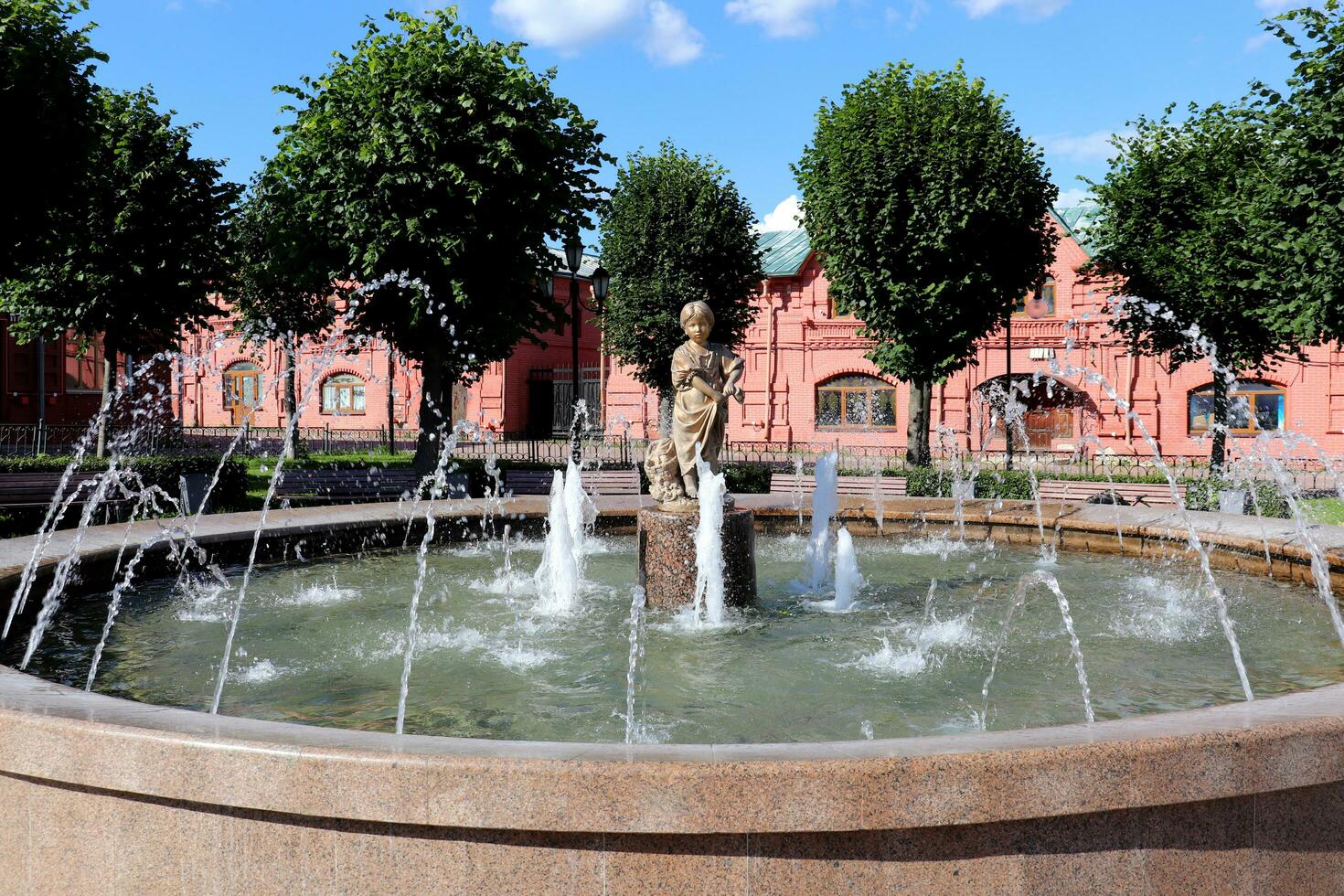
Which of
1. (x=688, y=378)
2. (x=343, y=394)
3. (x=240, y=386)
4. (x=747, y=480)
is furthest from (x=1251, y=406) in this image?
(x=240, y=386)

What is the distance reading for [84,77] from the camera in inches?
631

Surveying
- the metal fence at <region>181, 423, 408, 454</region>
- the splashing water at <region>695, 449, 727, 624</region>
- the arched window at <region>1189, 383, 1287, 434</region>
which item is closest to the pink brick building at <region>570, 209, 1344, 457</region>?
the arched window at <region>1189, 383, 1287, 434</region>

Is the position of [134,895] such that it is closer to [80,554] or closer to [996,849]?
[996,849]

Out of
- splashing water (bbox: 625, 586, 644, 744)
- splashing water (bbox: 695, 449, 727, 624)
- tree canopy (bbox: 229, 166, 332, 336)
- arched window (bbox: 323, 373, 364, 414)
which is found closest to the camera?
splashing water (bbox: 625, 586, 644, 744)

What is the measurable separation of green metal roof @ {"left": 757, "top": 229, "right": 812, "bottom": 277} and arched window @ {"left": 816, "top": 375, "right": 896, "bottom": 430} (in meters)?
4.14

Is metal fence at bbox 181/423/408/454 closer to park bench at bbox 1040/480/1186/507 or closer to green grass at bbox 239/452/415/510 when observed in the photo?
green grass at bbox 239/452/415/510

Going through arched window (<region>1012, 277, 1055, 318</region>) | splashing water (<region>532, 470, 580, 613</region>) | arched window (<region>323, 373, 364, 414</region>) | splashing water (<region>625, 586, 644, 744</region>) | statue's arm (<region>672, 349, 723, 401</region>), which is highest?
arched window (<region>1012, 277, 1055, 318</region>)

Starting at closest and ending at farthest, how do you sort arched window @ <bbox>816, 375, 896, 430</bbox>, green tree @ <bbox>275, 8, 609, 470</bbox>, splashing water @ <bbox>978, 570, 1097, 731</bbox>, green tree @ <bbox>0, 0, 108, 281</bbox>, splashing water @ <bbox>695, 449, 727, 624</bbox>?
splashing water @ <bbox>978, 570, 1097, 731</bbox>, splashing water @ <bbox>695, 449, 727, 624</bbox>, green tree @ <bbox>0, 0, 108, 281</bbox>, green tree @ <bbox>275, 8, 609, 470</bbox>, arched window @ <bbox>816, 375, 896, 430</bbox>

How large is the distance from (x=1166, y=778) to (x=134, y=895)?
3447mm

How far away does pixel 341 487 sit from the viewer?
16453 millimetres

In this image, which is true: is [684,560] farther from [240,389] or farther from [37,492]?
[240,389]

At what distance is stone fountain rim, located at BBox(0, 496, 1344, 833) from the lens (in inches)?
126

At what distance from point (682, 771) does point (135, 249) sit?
2229 centimetres

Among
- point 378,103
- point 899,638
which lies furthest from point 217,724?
point 378,103
